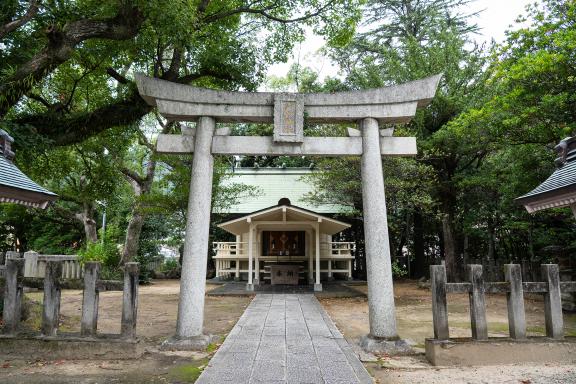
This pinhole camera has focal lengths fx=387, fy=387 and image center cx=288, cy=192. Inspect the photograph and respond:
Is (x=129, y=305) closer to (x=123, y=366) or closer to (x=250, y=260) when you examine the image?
(x=123, y=366)

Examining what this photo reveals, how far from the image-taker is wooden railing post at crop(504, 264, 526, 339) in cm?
571

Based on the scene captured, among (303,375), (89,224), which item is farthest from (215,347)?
(89,224)

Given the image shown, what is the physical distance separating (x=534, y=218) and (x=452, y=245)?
148 inches

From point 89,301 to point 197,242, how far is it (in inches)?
72.9

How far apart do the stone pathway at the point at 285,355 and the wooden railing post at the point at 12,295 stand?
3155mm

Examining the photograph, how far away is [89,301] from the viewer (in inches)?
230

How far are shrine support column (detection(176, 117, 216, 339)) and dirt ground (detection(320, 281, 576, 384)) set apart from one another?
2920 millimetres

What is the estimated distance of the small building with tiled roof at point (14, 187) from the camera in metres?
4.28

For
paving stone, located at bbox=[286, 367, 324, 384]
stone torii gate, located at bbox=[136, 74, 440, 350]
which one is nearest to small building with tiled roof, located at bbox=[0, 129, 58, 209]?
stone torii gate, located at bbox=[136, 74, 440, 350]

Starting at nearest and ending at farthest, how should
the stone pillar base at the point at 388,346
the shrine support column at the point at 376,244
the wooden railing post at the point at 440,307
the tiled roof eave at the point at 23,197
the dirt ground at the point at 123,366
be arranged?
the tiled roof eave at the point at 23,197 → the dirt ground at the point at 123,366 → the wooden railing post at the point at 440,307 → the stone pillar base at the point at 388,346 → the shrine support column at the point at 376,244

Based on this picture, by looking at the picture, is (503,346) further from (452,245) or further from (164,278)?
(164,278)

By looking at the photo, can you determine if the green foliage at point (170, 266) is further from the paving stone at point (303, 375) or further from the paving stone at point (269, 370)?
the paving stone at point (303, 375)

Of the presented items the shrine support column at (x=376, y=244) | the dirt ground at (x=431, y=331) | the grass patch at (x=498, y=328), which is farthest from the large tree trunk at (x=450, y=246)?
the shrine support column at (x=376, y=244)

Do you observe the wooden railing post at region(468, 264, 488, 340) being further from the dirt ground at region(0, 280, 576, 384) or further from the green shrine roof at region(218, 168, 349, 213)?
the green shrine roof at region(218, 168, 349, 213)
